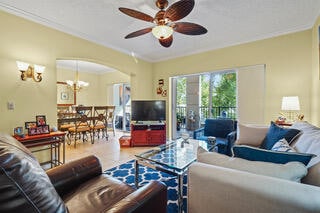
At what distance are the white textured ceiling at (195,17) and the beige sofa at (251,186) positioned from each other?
7.31ft

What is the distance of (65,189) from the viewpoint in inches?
53.7

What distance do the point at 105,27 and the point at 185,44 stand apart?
6.15 feet

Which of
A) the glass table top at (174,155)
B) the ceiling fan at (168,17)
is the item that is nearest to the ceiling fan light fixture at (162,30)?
the ceiling fan at (168,17)

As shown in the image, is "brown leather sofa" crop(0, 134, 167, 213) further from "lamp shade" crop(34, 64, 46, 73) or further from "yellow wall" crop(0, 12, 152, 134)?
"lamp shade" crop(34, 64, 46, 73)

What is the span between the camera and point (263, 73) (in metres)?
3.51

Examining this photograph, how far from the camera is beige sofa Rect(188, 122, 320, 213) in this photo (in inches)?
31.1

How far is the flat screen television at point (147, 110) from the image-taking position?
14.9ft

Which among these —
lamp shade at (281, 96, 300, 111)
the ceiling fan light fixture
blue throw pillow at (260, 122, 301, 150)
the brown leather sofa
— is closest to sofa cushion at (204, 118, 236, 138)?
lamp shade at (281, 96, 300, 111)

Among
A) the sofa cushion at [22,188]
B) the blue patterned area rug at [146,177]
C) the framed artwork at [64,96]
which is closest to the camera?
the sofa cushion at [22,188]

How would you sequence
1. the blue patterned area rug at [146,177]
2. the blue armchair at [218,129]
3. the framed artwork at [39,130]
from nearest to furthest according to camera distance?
the blue patterned area rug at [146,177] → the framed artwork at [39,130] → the blue armchair at [218,129]

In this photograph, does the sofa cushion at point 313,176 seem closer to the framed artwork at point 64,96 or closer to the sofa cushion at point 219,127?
the sofa cushion at point 219,127

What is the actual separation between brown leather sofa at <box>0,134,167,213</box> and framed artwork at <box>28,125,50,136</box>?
1626 mm

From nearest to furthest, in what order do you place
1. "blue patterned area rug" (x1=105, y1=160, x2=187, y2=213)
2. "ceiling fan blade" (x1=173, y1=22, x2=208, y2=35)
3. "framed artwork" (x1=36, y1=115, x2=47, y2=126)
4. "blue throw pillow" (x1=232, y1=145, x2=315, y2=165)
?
"blue throw pillow" (x1=232, y1=145, x2=315, y2=165)
"blue patterned area rug" (x1=105, y1=160, x2=187, y2=213)
"ceiling fan blade" (x1=173, y1=22, x2=208, y2=35)
"framed artwork" (x1=36, y1=115, x2=47, y2=126)

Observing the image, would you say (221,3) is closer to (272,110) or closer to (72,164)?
(272,110)
